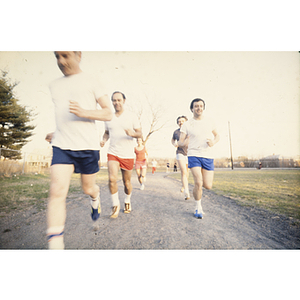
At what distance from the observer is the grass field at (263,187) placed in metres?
2.24

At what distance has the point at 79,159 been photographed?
162cm

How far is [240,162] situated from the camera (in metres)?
2.84

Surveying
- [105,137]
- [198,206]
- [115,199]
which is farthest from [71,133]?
[198,206]

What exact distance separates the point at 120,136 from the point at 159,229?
1.40 m

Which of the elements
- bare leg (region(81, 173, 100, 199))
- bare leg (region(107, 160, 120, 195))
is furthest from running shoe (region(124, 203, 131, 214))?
bare leg (region(81, 173, 100, 199))

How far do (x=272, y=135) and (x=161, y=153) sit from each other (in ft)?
6.09

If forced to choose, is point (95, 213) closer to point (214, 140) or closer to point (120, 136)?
point (120, 136)

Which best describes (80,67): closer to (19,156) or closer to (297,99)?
(19,156)

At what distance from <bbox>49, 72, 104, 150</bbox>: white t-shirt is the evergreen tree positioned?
36.3 inches

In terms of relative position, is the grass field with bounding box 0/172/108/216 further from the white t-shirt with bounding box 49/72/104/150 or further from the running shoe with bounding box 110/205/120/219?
the white t-shirt with bounding box 49/72/104/150

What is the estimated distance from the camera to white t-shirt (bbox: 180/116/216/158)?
243cm

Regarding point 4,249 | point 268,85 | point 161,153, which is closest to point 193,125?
point 161,153

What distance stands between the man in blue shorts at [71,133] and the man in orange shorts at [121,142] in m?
0.52

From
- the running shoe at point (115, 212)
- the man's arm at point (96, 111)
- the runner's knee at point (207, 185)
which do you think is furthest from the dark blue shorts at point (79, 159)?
the runner's knee at point (207, 185)
